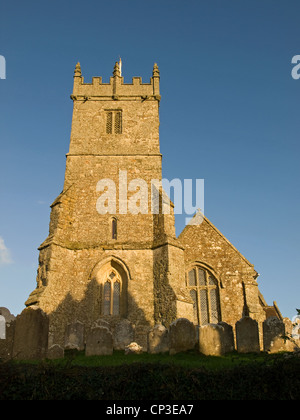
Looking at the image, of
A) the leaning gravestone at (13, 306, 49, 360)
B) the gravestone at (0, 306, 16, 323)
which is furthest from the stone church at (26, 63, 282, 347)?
the leaning gravestone at (13, 306, 49, 360)

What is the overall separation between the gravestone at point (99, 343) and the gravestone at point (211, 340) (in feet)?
9.19

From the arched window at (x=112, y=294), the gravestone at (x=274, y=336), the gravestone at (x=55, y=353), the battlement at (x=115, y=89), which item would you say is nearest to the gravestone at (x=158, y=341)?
the gravestone at (x=55, y=353)

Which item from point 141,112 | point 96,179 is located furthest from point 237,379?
point 141,112

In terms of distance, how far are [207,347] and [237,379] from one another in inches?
157

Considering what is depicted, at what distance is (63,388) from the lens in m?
6.63

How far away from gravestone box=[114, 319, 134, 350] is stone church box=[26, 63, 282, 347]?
2031 mm

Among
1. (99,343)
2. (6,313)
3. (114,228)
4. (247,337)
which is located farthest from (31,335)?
(114,228)

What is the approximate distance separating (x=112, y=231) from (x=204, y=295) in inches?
212

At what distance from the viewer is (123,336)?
1373 centimetres

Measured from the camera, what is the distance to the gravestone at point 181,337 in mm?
10945

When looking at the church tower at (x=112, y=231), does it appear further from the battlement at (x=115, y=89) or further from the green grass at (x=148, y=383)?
the green grass at (x=148, y=383)

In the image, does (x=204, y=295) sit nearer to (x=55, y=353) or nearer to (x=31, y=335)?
(x=55, y=353)

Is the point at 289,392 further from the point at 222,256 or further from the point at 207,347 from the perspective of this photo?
the point at 222,256
